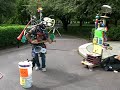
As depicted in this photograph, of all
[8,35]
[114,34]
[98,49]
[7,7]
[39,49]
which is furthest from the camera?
[7,7]

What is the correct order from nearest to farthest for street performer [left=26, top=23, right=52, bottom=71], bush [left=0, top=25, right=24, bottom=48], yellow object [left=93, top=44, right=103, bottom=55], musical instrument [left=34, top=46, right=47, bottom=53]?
street performer [left=26, top=23, right=52, bottom=71] → musical instrument [left=34, top=46, right=47, bottom=53] → yellow object [left=93, top=44, right=103, bottom=55] → bush [left=0, top=25, right=24, bottom=48]

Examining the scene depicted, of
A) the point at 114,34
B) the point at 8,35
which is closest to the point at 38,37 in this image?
the point at 8,35

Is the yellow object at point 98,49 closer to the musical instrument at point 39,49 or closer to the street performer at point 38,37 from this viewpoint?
the street performer at point 38,37

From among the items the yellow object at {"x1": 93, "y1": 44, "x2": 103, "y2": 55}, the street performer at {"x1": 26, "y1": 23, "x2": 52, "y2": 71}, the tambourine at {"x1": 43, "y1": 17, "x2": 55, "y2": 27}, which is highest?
the tambourine at {"x1": 43, "y1": 17, "x2": 55, "y2": 27}

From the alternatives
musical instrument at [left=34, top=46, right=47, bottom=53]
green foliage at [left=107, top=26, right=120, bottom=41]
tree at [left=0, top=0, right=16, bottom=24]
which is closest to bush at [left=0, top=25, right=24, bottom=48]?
musical instrument at [left=34, top=46, right=47, bottom=53]

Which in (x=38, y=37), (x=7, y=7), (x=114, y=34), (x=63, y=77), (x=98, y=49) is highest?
(x=7, y=7)

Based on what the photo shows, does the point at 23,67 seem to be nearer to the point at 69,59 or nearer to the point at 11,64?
the point at 11,64

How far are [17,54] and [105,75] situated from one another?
4.72 metres

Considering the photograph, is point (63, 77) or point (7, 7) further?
point (7, 7)

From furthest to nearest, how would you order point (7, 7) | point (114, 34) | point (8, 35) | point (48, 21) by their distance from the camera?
point (7, 7), point (114, 34), point (8, 35), point (48, 21)

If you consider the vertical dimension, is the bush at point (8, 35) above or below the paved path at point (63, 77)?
above

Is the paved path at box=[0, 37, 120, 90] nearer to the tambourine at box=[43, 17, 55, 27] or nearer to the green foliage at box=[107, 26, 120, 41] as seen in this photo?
the tambourine at box=[43, 17, 55, 27]

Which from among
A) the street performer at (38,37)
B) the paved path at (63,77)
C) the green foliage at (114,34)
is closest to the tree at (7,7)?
the green foliage at (114,34)

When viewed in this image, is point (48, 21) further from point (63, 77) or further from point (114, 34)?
point (114, 34)
